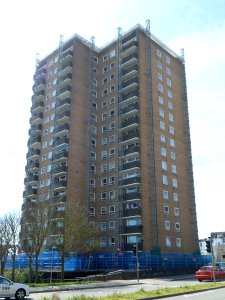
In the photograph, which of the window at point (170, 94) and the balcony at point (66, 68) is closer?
the window at point (170, 94)

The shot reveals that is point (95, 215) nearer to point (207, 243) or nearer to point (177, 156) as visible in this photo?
point (177, 156)

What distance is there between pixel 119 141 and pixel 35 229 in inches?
1143

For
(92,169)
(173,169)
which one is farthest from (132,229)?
(92,169)

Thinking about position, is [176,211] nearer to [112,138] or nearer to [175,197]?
[175,197]

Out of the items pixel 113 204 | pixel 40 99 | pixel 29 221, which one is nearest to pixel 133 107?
pixel 113 204

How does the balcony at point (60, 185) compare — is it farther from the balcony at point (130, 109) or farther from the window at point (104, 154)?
the balcony at point (130, 109)

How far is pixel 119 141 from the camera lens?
2630 inches

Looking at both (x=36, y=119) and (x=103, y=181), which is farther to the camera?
(x=36, y=119)

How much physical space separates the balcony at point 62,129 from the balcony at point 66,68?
40.3ft

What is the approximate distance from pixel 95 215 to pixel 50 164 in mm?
13030

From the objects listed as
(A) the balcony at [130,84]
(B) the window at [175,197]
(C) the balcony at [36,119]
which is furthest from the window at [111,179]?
(C) the balcony at [36,119]

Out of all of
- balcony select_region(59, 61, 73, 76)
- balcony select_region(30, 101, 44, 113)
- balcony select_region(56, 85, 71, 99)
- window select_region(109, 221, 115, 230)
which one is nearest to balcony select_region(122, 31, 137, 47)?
balcony select_region(59, 61, 73, 76)

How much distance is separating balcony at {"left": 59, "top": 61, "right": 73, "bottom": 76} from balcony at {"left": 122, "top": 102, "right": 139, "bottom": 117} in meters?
14.9

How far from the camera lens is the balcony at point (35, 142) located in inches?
2923
